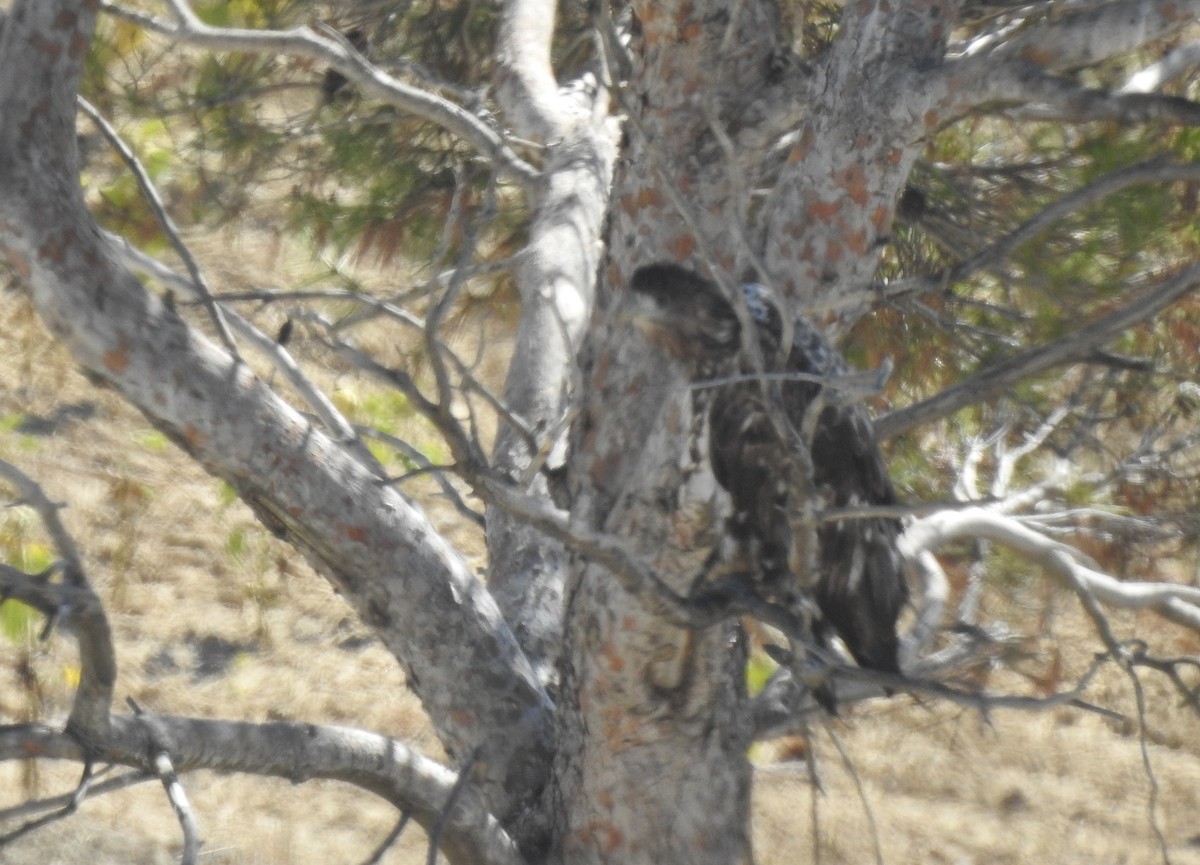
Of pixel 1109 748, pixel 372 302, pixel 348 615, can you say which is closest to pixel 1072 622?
pixel 1109 748

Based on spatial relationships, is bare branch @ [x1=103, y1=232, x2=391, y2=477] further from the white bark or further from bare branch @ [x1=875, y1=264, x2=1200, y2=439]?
bare branch @ [x1=875, y1=264, x2=1200, y2=439]

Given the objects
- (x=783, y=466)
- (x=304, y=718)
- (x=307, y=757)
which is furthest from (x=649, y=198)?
(x=304, y=718)

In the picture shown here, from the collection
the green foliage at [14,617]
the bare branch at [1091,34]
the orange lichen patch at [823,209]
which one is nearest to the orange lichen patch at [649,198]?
the orange lichen patch at [823,209]

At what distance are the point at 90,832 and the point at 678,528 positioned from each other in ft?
12.5

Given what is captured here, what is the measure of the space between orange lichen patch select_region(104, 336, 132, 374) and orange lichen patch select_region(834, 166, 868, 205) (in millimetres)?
1296

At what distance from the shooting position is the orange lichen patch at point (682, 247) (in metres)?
2.49

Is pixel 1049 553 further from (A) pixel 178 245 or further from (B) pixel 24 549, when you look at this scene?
(B) pixel 24 549

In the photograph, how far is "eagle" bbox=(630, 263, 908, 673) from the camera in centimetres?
237

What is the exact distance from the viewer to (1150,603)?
269 centimetres

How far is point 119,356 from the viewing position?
7.22ft

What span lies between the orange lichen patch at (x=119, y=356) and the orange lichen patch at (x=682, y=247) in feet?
3.21

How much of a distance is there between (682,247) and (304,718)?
13.1 ft

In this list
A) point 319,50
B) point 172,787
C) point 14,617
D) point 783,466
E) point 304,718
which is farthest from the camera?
point 304,718

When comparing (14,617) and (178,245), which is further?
(14,617)
